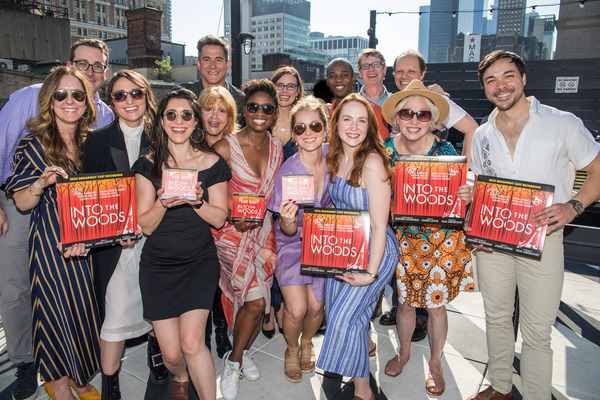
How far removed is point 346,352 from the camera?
108 inches

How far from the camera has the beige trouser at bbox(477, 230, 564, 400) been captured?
2566 mm

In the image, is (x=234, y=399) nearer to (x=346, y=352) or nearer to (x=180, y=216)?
(x=346, y=352)

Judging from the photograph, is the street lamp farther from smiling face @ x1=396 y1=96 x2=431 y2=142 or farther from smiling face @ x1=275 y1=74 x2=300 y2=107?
smiling face @ x1=396 y1=96 x2=431 y2=142

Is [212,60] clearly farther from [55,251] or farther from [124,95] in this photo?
[55,251]

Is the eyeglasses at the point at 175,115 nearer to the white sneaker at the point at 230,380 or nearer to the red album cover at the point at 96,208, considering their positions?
the red album cover at the point at 96,208

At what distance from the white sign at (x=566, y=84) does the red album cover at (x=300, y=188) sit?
40.5 ft

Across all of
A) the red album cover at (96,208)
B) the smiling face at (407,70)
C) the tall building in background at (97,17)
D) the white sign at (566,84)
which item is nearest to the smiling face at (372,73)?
the smiling face at (407,70)

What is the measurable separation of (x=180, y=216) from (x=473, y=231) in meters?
1.93

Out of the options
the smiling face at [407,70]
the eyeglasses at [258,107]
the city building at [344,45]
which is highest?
the city building at [344,45]

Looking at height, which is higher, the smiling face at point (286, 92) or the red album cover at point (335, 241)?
the smiling face at point (286, 92)

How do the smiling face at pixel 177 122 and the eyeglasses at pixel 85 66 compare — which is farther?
the eyeglasses at pixel 85 66

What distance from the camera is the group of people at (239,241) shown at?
2582 mm

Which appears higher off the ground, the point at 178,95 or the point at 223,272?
the point at 178,95

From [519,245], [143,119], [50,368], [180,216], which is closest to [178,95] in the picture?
[143,119]
